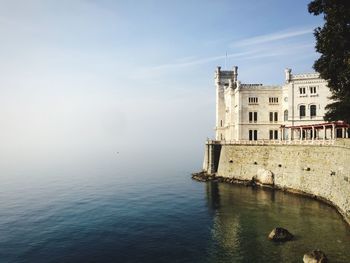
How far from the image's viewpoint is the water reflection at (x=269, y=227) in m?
28.0

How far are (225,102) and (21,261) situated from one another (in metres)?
60.5

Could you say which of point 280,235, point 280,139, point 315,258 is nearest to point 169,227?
point 280,235

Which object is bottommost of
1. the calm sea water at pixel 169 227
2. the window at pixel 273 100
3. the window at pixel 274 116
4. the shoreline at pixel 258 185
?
the calm sea water at pixel 169 227

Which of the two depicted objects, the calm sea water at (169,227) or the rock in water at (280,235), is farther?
the rock in water at (280,235)

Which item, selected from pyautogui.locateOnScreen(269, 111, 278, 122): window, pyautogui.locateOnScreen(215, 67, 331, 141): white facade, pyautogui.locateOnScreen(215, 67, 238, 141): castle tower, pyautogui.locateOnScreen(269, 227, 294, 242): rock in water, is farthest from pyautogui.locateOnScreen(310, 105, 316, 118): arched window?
pyautogui.locateOnScreen(269, 227, 294, 242): rock in water

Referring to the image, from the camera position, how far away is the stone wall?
40.5m

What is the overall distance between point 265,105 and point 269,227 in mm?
38916

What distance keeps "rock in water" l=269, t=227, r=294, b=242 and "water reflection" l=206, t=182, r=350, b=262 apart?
2.05 ft

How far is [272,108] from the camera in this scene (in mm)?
68688

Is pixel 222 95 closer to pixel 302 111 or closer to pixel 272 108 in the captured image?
pixel 272 108

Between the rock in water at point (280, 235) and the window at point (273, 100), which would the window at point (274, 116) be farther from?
the rock in water at point (280, 235)

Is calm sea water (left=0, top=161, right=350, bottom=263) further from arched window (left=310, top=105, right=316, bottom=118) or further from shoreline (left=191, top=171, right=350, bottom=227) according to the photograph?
arched window (left=310, top=105, right=316, bottom=118)

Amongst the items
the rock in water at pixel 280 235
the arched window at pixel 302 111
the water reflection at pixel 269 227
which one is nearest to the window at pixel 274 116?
the arched window at pixel 302 111

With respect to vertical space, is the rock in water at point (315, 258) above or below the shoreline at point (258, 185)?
below
